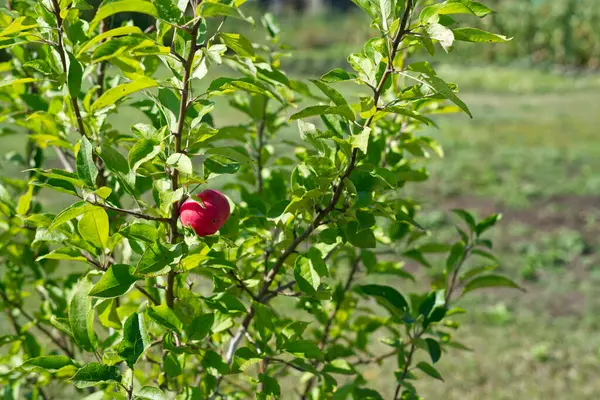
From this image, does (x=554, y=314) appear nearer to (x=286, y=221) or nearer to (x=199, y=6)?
(x=286, y=221)

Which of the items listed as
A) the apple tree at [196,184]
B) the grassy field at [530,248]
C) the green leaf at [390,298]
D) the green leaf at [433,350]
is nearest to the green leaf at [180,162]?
the apple tree at [196,184]

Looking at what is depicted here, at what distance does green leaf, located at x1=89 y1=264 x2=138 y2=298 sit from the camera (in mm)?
1029

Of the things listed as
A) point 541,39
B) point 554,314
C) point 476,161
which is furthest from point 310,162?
point 541,39

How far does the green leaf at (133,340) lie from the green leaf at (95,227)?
0.14 metres

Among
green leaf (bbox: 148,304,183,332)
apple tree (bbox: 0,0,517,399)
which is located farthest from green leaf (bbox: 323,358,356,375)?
green leaf (bbox: 148,304,183,332)

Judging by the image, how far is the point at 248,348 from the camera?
1.28 meters

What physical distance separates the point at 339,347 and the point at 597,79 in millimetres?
17951

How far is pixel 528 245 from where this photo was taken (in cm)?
565

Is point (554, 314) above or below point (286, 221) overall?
below

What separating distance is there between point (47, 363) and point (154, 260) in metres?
0.28

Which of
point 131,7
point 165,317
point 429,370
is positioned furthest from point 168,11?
point 429,370

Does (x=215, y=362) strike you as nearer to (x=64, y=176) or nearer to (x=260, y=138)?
(x=64, y=176)

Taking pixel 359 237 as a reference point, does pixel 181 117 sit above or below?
above

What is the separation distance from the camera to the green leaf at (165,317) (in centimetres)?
113
